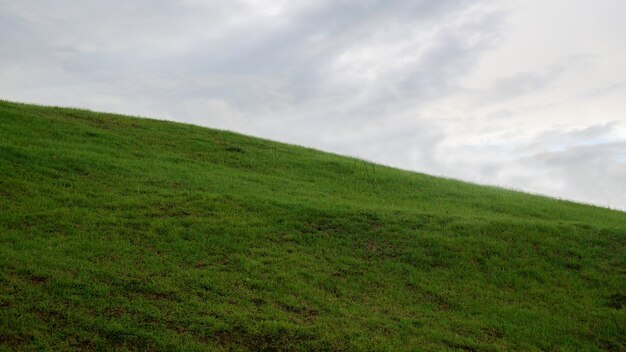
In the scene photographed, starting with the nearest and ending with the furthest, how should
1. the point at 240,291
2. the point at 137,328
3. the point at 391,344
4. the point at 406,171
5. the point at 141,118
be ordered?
1. the point at 137,328
2. the point at 391,344
3. the point at 240,291
4. the point at 406,171
5. the point at 141,118

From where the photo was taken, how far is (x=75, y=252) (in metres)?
13.4

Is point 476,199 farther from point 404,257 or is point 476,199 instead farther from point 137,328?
point 137,328

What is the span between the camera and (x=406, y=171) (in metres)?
30.6

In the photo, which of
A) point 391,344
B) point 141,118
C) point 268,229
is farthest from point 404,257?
point 141,118

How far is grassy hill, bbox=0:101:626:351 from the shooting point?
10.9m

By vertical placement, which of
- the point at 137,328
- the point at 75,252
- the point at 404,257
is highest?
the point at 404,257

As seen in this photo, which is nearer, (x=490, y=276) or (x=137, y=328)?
(x=137, y=328)

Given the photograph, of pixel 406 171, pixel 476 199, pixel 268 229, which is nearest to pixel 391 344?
pixel 268 229

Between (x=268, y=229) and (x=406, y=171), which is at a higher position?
(x=406, y=171)

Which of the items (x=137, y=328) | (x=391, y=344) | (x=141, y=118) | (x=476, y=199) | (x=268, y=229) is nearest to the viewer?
(x=137, y=328)

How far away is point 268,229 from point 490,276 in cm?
662

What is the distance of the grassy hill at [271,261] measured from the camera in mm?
10922

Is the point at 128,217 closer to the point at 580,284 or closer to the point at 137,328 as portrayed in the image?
the point at 137,328

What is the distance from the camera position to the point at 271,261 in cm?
1477
